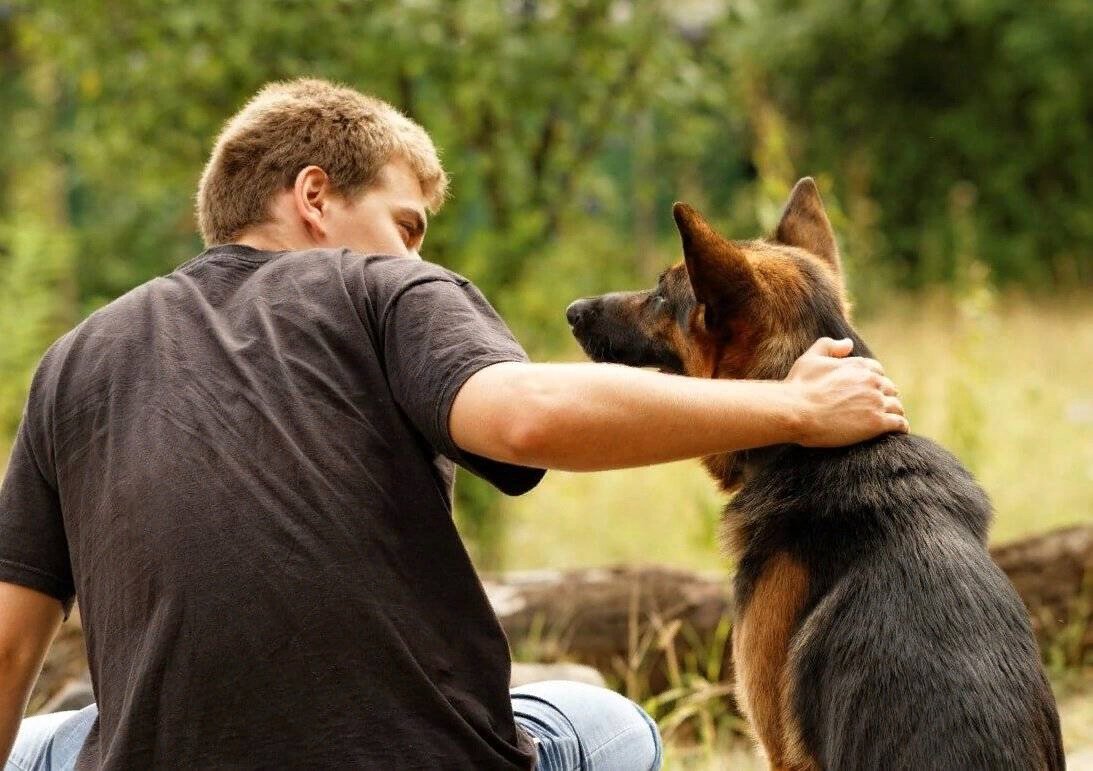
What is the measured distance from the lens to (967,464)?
6.22 metres

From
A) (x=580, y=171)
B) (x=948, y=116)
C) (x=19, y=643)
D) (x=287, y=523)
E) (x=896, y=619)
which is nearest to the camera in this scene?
(x=287, y=523)

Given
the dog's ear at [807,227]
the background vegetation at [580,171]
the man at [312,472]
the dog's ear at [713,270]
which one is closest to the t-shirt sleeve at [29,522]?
the man at [312,472]

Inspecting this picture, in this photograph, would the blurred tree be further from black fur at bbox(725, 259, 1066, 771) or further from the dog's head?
black fur at bbox(725, 259, 1066, 771)

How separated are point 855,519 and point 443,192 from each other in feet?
3.82

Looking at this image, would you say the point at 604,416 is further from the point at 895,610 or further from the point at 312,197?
the point at 312,197

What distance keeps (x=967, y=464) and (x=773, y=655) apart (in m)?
4.00

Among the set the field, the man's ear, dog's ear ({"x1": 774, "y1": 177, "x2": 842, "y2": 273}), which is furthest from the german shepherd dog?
the field

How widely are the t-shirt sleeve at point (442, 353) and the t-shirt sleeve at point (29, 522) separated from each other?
753mm

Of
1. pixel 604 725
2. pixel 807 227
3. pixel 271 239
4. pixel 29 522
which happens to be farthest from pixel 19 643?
pixel 807 227

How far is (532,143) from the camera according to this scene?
6020 mm

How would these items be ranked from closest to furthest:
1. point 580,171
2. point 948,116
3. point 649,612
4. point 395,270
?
1. point 395,270
2. point 649,612
3. point 580,171
4. point 948,116

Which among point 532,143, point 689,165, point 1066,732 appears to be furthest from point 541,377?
point 689,165

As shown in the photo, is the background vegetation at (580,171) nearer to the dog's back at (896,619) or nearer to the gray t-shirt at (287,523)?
the dog's back at (896,619)

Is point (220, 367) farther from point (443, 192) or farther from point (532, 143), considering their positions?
point (532, 143)
